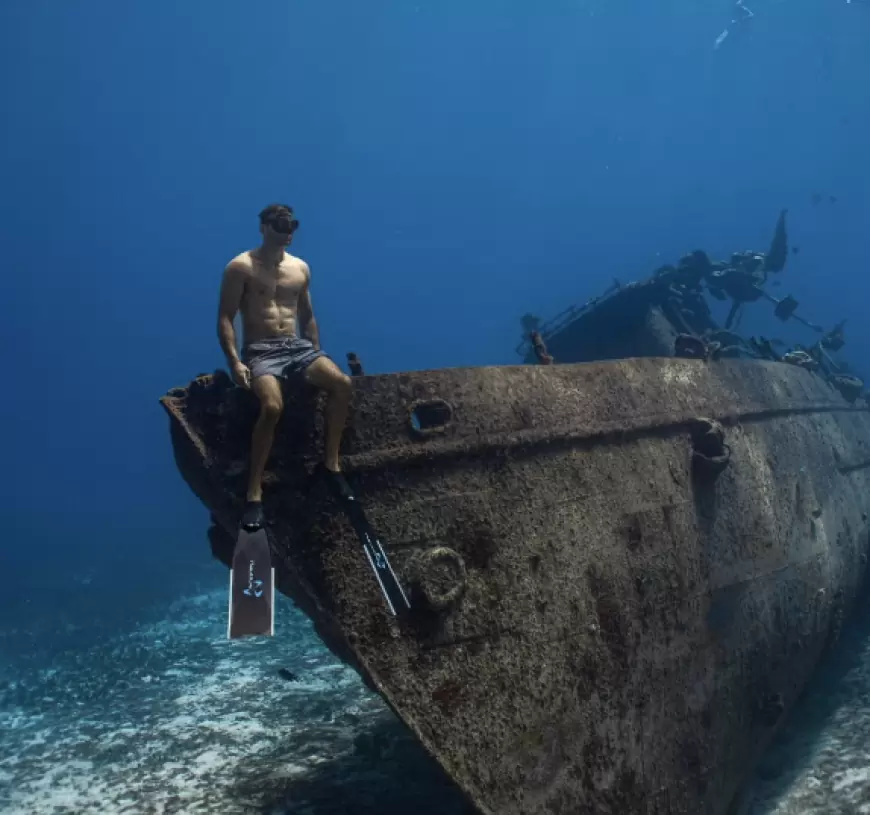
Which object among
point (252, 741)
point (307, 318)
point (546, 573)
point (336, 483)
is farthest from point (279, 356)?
point (252, 741)

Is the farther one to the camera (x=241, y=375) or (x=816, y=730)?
(x=816, y=730)

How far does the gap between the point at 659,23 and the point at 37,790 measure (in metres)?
145

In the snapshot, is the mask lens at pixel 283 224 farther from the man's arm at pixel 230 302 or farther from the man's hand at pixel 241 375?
the man's hand at pixel 241 375

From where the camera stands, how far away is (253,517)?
12.4 ft

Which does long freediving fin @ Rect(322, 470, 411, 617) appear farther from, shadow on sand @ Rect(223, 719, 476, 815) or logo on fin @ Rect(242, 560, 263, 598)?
shadow on sand @ Rect(223, 719, 476, 815)

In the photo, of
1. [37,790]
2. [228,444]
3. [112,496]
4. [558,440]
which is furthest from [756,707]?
[112,496]

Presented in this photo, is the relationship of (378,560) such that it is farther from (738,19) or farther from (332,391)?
(738,19)

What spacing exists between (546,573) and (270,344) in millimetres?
2435

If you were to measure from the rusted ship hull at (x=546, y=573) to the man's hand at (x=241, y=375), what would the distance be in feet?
0.51

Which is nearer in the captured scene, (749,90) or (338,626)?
(338,626)

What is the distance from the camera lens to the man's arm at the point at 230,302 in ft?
13.6

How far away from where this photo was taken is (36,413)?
126 metres

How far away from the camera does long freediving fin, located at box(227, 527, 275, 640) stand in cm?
359

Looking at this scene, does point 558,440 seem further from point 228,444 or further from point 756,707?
point 756,707
